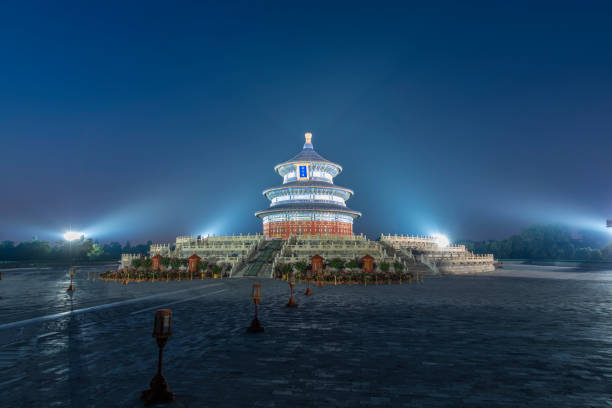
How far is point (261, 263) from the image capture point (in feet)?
128

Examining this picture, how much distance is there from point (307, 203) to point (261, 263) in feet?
87.0

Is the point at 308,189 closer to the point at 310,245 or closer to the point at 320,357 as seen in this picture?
the point at 310,245

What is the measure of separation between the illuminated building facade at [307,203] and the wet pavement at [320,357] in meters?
44.5

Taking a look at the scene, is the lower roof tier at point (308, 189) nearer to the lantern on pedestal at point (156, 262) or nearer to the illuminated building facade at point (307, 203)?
the illuminated building facade at point (307, 203)

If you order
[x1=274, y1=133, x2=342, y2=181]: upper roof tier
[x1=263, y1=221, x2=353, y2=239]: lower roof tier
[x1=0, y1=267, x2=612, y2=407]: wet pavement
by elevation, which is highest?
[x1=274, y1=133, x2=342, y2=181]: upper roof tier

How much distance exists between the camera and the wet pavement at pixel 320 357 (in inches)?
245

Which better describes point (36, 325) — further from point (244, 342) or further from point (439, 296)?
point (439, 296)

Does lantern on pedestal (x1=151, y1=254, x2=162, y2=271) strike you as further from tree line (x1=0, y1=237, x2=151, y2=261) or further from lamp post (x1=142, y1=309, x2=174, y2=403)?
tree line (x1=0, y1=237, x2=151, y2=261)

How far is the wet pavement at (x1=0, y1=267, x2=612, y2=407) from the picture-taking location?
6223 mm

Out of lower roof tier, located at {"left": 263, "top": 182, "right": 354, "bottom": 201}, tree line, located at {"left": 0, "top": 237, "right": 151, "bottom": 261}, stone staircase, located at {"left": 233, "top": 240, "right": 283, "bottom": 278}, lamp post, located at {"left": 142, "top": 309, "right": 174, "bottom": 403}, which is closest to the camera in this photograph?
lamp post, located at {"left": 142, "top": 309, "right": 174, "bottom": 403}

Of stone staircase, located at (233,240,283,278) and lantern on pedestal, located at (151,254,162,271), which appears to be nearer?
stone staircase, located at (233,240,283,278)

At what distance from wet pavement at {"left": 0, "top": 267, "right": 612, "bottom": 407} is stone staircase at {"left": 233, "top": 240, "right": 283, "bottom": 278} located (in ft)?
67.7

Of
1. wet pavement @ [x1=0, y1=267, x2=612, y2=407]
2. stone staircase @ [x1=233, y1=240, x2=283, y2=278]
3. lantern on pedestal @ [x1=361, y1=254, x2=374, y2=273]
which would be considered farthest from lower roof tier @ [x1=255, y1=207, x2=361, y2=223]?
wet pavement @ [x1=0, y1=267, x2=612, y2=407]

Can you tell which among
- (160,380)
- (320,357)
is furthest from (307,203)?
(160,380)
